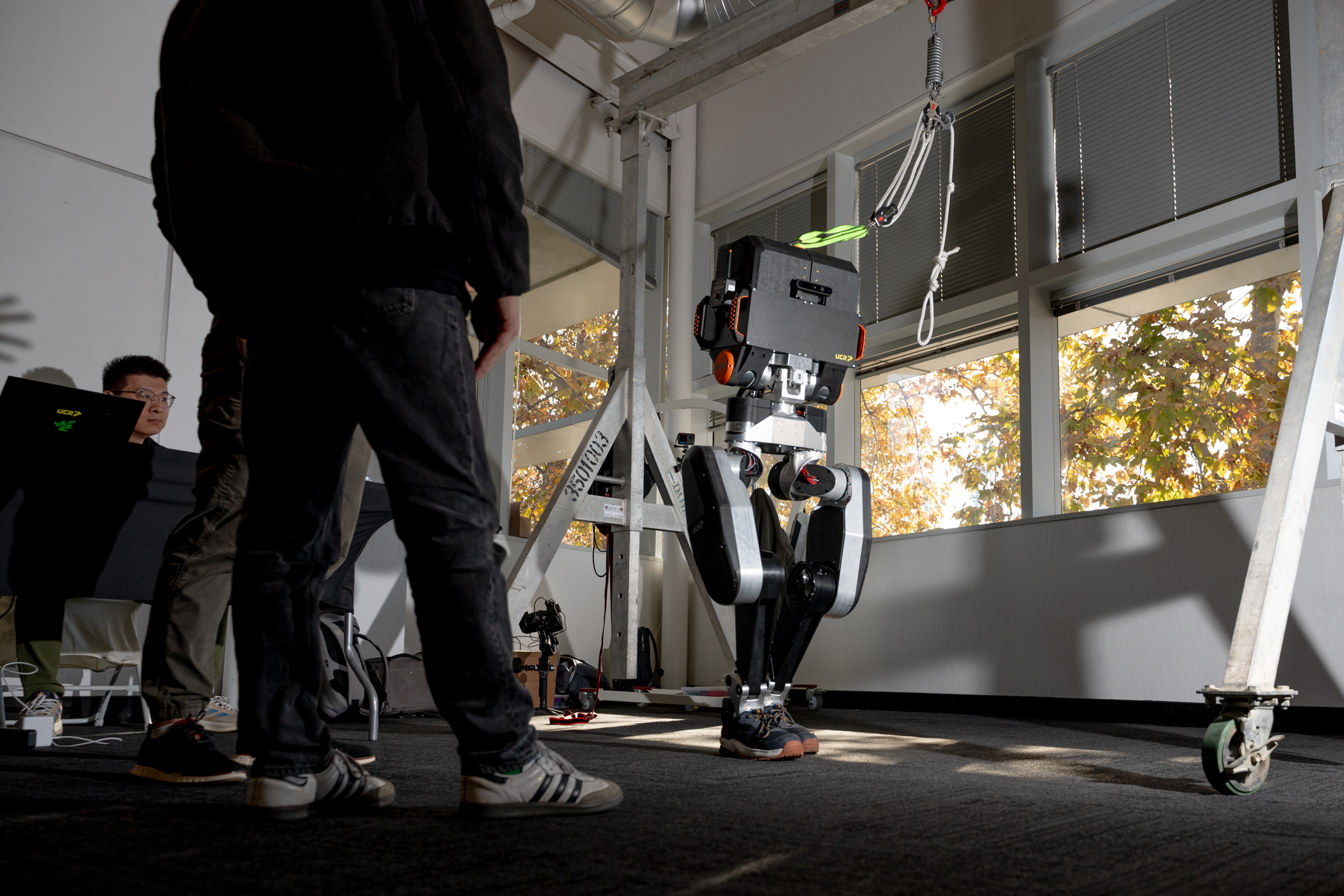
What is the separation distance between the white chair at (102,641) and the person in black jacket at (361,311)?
1959mm

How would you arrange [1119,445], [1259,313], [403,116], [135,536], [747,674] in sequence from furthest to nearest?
1. [1119,445]
2. [1259,313]
3. [135,536]
4. [747,674]
5. [403,116]

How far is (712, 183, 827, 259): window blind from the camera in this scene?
5137 millimetres

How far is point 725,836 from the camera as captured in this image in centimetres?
100

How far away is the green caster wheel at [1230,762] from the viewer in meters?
1.41

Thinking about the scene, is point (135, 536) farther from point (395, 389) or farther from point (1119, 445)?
point (1119, 445)

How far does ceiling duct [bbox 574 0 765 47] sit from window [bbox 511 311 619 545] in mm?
1478

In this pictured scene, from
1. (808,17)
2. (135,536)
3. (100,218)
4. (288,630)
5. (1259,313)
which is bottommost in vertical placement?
(288,630)

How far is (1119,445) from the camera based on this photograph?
3.74 m

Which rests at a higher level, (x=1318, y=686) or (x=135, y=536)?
(x=135, y=536)

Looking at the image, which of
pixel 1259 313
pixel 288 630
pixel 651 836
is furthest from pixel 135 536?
pixel 1259 313

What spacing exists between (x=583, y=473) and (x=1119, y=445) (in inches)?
81.4

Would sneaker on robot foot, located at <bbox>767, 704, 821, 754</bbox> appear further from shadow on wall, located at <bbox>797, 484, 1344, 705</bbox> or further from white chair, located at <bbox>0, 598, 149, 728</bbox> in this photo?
white chair, located at <bbox>0, 598, 149, 728</bbox>

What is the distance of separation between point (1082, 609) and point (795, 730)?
1828mm

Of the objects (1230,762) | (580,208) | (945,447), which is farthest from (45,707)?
(580,208)
